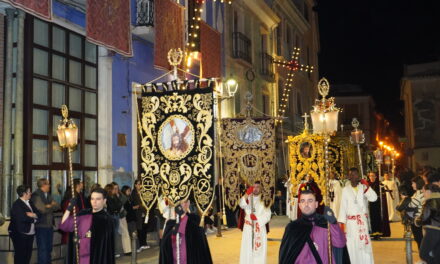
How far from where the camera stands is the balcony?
2777 centimetres

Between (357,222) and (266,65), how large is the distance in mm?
17326

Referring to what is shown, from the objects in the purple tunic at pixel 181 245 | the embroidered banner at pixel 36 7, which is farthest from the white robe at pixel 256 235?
the embroidered banner at pixel 36 7

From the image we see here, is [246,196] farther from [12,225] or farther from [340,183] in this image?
[340,183]

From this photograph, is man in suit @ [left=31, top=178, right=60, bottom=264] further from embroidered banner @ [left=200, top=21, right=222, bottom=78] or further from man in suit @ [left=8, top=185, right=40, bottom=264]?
embroidered banner @ [left=200, top=21, right=222, bottom=78]

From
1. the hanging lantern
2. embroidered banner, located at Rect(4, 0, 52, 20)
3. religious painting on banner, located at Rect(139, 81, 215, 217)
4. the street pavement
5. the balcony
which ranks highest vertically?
the balcony

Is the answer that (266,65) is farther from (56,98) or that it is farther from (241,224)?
(241,224)

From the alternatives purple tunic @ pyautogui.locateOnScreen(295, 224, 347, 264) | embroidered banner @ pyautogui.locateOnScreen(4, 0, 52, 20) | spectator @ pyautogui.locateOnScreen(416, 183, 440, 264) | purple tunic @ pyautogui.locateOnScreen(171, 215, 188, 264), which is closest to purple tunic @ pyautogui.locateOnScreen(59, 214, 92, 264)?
purple tunic @ pyautogui.locateOnScreen(171, 215, 188, 264)

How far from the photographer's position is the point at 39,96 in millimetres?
12453

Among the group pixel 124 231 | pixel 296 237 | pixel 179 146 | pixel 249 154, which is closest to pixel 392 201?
pixel 249 154

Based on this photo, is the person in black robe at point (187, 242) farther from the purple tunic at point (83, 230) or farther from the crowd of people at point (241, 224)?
the purple tunic at point (83, 230)

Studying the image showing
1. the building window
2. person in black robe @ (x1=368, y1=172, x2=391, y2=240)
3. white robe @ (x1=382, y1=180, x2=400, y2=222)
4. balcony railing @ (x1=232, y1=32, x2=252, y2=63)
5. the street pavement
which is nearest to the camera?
the building window

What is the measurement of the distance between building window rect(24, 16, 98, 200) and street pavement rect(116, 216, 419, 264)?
2403 mm

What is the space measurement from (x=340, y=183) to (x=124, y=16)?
7249 mm

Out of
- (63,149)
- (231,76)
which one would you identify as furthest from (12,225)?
A: (231,76)
